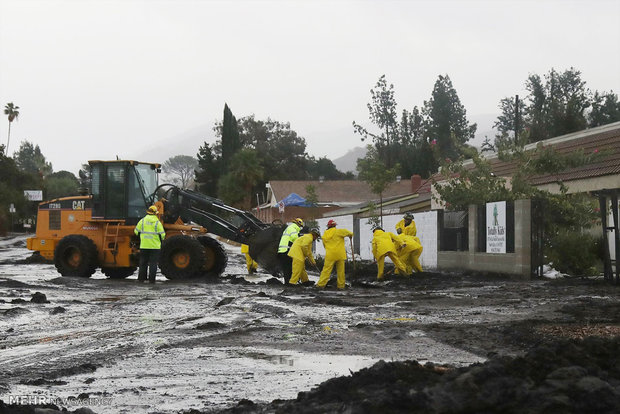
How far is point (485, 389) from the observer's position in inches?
198

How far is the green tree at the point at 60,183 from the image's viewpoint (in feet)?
419

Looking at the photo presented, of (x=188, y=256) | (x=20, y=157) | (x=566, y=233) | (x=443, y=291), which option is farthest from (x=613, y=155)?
(x=20, y=157)

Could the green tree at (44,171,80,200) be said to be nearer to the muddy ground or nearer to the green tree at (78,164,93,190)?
the green tree at (78,164,93,190)

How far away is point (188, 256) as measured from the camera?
21391 millimetres

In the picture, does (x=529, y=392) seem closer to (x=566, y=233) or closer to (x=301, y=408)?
(x=301, y=408)

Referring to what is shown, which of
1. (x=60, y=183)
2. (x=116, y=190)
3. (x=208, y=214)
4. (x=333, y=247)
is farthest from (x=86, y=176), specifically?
(x=60, y=183)

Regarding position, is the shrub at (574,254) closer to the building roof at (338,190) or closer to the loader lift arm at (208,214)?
the loader lift arm at (208,214)

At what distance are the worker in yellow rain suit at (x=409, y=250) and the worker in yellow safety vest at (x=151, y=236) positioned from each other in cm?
599

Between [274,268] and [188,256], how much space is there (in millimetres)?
2185

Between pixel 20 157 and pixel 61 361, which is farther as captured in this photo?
pixel 20 157

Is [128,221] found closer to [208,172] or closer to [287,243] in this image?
[287,243]

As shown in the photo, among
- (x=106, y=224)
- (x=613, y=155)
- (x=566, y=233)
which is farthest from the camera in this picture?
(x=613, y=155)

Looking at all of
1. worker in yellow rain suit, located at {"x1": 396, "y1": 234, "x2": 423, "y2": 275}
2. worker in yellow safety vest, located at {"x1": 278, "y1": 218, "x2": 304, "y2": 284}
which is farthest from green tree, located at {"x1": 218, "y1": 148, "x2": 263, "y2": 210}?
worker in yellow safety vest, located at {"x1": 278, "y1": 218, "x2": 304, "y2": 284}

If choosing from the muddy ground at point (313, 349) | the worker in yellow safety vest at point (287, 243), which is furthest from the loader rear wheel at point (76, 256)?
the worker in yellow safety vest at point (287, 243)
